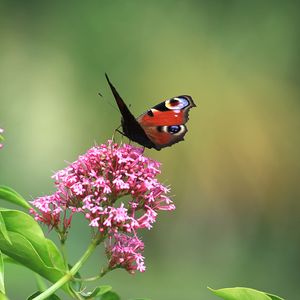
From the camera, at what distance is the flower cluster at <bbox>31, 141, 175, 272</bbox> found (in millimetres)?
1306

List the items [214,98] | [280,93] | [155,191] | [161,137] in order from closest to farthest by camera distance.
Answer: [155,191] < [161,137] < [214,98] < [280,93]

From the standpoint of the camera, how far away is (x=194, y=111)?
7.64 metres

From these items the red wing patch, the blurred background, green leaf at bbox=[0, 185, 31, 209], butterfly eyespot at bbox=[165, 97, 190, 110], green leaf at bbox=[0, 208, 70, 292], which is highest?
the blurred background

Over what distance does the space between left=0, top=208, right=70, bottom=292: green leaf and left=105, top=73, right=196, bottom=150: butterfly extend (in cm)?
48

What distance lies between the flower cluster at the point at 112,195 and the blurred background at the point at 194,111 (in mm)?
6220

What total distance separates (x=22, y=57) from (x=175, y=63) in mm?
1685

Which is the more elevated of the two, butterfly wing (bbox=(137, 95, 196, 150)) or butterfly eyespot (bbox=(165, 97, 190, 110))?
butterfly eyespot (bbox=(165, 97, 190, 110))

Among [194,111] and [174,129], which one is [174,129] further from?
[194,111]

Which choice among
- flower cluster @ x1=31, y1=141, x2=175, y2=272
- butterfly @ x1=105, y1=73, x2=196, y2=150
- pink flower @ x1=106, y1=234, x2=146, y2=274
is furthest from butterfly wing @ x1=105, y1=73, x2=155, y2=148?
pink flower @ x1=106, y1=234, x2=146, y2=274

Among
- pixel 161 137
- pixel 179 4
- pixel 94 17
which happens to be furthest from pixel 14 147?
pixel 161 137

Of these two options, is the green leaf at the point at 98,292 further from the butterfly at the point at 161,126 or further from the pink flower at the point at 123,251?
the butterfly at the point at 161,126

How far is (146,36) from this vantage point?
862 cm

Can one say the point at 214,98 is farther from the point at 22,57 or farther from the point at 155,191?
the point at 155,191

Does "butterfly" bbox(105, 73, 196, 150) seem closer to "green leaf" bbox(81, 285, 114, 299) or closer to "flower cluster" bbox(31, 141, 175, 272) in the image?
"flower cluster" bbox(31, 141, 175, 272)
